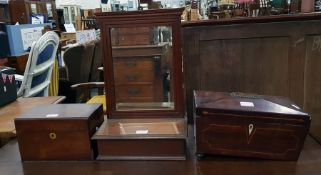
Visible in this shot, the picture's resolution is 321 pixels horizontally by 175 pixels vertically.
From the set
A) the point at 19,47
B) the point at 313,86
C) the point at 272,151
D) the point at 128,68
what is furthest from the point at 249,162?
the point at 19,47

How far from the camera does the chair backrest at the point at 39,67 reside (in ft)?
6.75

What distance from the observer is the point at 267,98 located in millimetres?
1083

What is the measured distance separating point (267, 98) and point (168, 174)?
0.45 m

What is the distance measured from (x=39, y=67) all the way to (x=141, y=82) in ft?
4.23

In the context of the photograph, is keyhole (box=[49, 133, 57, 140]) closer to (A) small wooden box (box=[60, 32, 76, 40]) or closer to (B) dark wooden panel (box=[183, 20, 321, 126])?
(B) dark wooden panel (box=[183, 20, 321, 126])

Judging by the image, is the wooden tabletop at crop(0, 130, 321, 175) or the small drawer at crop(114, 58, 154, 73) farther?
the small drawer at crop(114, 58, 154, 73)

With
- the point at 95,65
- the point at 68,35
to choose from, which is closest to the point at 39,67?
the point at 95,65

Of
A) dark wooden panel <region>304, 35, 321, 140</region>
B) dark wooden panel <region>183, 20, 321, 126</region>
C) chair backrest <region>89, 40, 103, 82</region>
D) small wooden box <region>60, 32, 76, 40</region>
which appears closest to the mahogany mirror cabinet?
dark wooden panel <region>183, 20, 321, 126</region>

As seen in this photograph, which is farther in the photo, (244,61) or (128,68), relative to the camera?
(244,61)

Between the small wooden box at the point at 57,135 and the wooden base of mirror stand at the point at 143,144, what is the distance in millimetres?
41

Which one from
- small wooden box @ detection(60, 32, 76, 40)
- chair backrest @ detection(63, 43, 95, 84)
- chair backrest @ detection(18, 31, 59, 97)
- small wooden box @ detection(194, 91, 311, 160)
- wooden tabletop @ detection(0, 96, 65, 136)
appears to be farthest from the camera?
small wooden box @ detection(60, 32, 76, 40)

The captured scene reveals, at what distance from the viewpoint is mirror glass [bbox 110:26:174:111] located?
3.79ft

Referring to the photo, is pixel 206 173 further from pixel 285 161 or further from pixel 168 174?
pixel 285 161

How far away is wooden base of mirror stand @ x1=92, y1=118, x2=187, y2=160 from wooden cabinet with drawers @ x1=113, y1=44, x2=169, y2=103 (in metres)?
0.18
